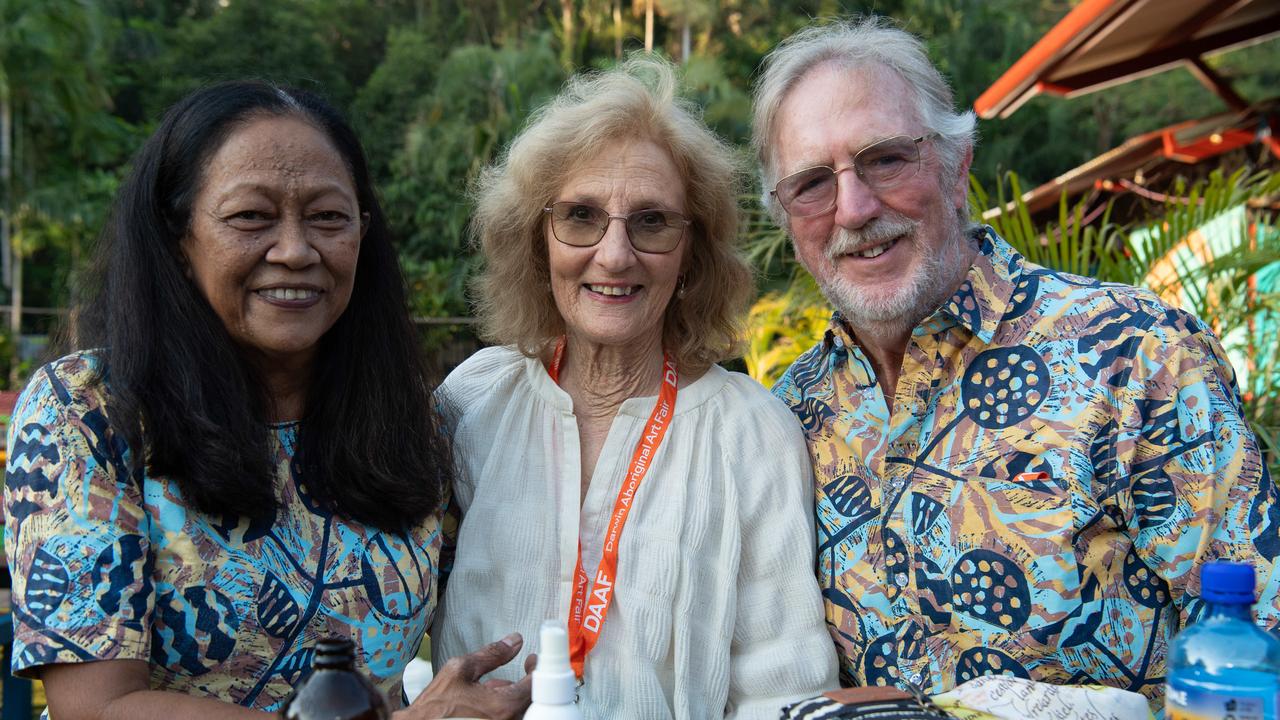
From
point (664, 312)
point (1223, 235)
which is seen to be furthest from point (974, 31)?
point (664, 312)

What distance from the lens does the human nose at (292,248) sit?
2.13 m

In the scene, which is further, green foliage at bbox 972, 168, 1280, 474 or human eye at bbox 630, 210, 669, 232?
green foliage at bbox 972, 168, 1280, 474

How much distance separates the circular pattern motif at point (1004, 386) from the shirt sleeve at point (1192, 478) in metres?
0.20

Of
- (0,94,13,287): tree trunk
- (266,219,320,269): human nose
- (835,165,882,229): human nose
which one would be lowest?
(266,219,320,269): human nose

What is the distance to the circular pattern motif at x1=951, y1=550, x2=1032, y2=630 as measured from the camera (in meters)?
2.25

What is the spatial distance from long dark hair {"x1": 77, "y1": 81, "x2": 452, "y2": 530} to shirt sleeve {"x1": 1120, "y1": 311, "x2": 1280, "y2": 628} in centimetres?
157

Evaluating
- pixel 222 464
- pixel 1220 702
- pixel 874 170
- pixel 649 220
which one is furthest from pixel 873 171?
pixel 222 464

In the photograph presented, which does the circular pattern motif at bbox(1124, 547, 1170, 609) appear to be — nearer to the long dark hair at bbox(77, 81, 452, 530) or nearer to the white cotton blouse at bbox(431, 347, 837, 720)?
the white cotton blouse at bbox(431, 347, 837, 720)

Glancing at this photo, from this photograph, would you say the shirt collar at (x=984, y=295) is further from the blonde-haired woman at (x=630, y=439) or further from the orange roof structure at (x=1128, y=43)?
the orange roof structure at (x=1128, y=43)

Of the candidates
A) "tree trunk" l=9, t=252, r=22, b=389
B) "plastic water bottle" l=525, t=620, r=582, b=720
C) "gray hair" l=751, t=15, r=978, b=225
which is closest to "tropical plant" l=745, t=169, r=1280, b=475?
"gray hair" l=751, t=15, r=978, b=225

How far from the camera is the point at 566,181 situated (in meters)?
2.64

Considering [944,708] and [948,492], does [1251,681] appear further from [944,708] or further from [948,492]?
[948,492]

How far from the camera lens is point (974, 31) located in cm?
2672

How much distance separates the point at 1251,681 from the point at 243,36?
3346 centimetres
